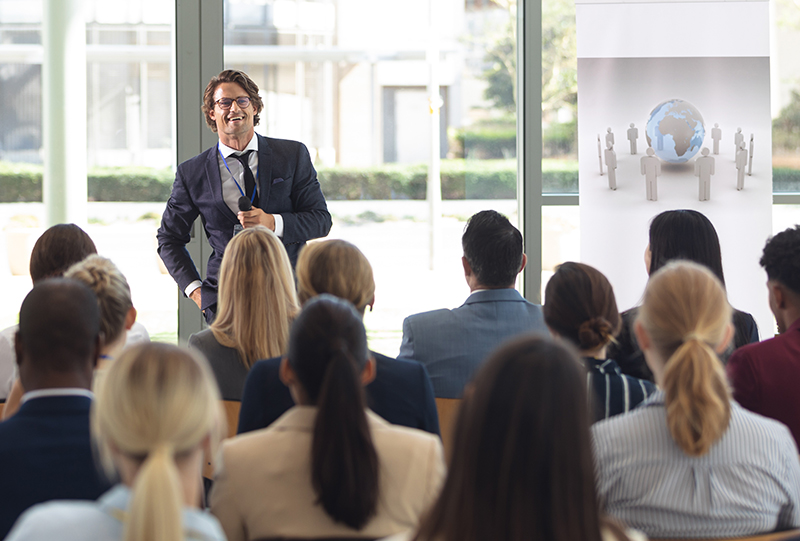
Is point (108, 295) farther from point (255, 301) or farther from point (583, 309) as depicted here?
point (583, 309)

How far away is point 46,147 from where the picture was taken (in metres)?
4.66

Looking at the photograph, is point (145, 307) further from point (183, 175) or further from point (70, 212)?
point (183, 175)

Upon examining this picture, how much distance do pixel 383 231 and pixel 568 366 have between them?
3907 millimetres

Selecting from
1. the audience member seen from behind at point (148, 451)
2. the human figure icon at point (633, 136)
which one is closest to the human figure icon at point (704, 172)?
the human figure icon at point (633, 136)

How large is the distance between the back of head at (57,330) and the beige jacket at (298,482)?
45cm

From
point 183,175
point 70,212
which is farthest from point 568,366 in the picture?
point 70,212

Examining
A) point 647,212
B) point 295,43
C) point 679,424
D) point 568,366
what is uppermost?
point 295,43

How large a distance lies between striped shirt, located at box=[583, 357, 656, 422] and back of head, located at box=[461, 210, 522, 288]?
2.72 feet

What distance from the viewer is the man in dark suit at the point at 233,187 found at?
3.66 m

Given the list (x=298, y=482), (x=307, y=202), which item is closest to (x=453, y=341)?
(x=298, y=482)

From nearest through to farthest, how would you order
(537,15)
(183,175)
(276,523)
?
1. (276,523)
2. (183,175)
3. (537,15)

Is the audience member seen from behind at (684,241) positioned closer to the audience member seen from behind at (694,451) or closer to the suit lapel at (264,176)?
the audience member seen from behind at (694,451)

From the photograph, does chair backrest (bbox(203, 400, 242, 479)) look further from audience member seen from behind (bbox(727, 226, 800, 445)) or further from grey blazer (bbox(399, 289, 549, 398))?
audience member seen from behind (bbox(727, 226, 800, 445))

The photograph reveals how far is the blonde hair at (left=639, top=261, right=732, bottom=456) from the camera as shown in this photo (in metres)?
1.48
